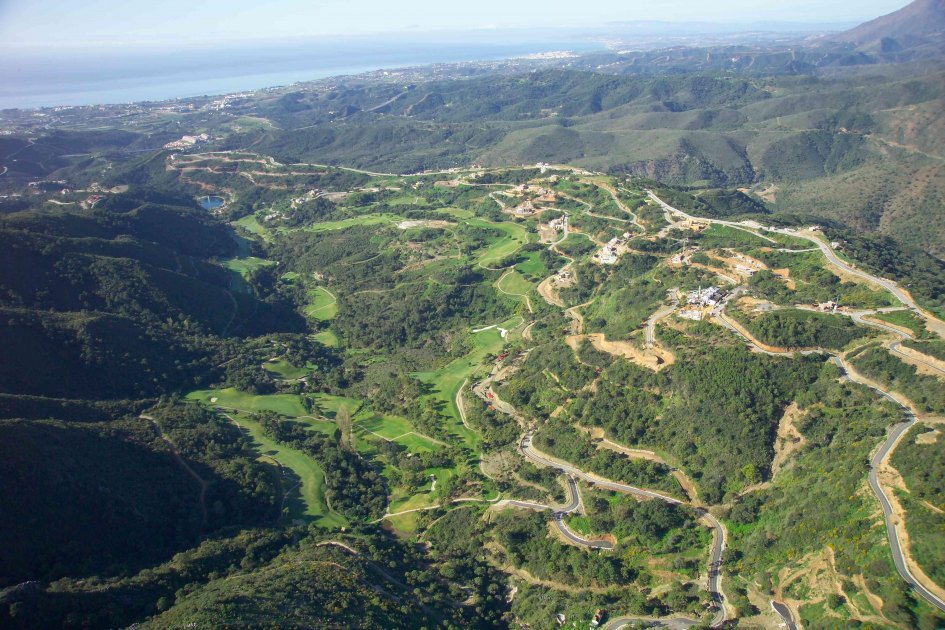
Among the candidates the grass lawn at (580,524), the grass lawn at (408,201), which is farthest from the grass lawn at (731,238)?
the grass lawn at (408,201)

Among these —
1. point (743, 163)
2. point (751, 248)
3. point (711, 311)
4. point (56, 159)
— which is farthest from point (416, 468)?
point (56, 159)

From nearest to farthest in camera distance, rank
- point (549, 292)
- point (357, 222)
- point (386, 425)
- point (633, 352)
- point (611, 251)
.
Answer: point (633, 352)
point (386, 425)
point (611, 251)
point (549, 292)
point (357, 222)

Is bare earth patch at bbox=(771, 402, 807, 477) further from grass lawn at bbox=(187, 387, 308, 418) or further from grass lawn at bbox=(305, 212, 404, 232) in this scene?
grass lawn at bbox=(305, 212, 404, 232)

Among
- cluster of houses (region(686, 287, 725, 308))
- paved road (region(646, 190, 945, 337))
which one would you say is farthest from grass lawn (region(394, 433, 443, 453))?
paved road (region(646, 190, 945, 337))

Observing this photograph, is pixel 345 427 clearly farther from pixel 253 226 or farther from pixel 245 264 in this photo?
pixel 253 226

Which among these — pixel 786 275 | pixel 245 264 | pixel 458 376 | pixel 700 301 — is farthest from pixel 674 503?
pixel 245 264

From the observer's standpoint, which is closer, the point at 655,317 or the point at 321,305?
the point at 655,317

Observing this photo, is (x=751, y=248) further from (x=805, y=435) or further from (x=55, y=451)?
(x=55, y=451)
